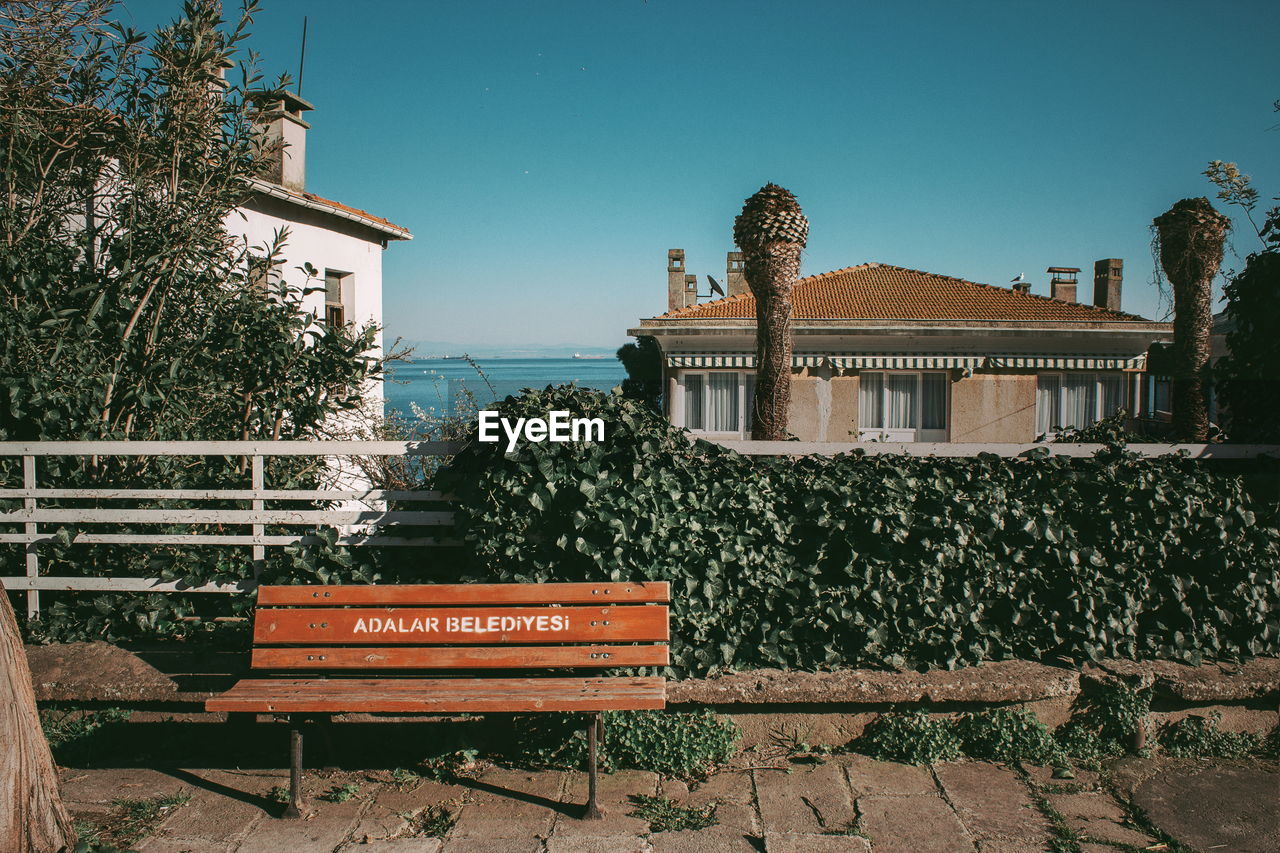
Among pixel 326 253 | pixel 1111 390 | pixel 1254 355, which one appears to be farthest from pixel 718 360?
pixel 1254 355

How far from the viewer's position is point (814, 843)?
335cm

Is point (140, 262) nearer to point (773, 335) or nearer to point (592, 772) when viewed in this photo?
point (592, 772)

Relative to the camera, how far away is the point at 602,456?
420 centimetres

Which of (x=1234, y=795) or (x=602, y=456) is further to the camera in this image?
(x=602, y=456)

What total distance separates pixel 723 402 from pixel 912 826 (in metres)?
16.2

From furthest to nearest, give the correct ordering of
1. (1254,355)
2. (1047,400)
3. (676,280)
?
(676,280) → (1047,400) → (1254,355)

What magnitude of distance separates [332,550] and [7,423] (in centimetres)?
232

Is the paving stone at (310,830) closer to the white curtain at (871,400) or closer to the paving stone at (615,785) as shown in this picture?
the paving stone at (615,785)

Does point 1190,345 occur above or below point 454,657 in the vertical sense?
above

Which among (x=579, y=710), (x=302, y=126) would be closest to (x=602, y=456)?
(x=579, y=710)

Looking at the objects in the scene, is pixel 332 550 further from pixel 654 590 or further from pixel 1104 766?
pixel 1104 766

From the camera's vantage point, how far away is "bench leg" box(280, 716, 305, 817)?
3557 millimetres

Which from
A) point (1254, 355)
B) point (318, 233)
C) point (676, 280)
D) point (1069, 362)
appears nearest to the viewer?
point (1254, 355)

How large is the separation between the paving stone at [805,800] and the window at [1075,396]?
18165 millimetres
